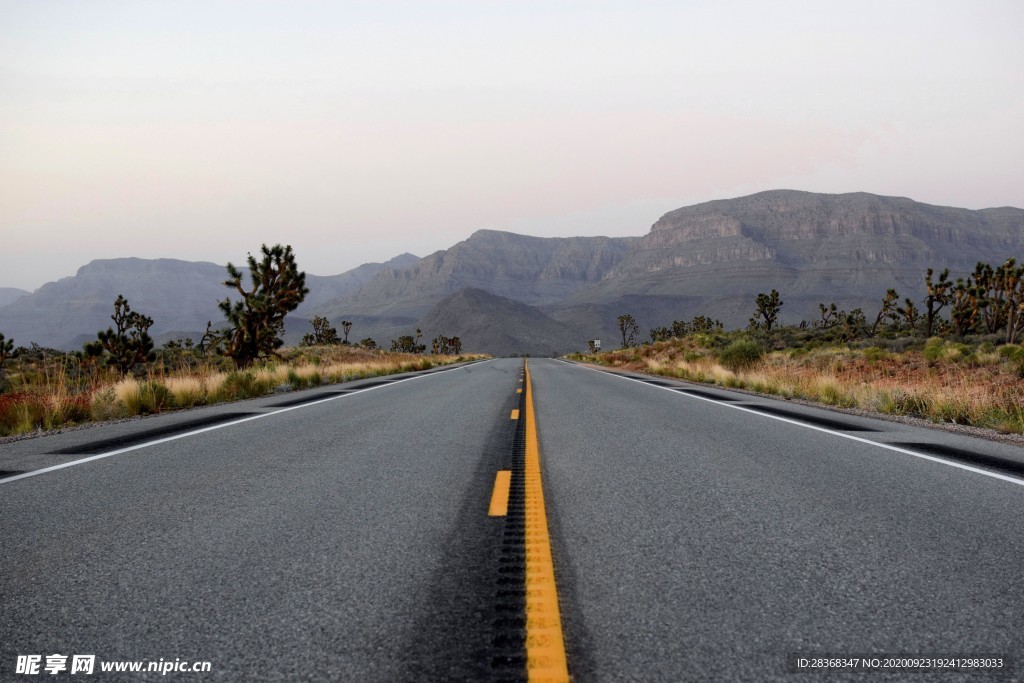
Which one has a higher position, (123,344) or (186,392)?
(123,344)

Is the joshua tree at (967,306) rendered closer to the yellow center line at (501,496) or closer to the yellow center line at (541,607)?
the yellow center line at (501,496)

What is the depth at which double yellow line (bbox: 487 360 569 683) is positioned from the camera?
2309mm

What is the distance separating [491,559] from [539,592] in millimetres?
563

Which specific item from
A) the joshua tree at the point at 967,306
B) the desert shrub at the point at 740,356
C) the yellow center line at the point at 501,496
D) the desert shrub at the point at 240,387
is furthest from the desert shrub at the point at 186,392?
the joshua tree at the point at 967,306

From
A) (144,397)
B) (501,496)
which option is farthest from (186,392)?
(501,496)

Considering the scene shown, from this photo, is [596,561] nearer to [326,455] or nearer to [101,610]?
[101,610]

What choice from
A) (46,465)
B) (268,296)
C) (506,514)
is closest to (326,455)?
(46,465)

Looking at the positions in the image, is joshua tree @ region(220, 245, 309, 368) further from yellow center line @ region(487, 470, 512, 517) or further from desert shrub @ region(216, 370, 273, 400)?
yellow center line @ region(487, 470, 512, 517)

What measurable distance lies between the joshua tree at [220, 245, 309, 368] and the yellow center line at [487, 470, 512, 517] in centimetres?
2637

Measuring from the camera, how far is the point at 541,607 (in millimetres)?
2842

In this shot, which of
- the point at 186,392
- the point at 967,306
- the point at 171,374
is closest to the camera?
the point at 186,392

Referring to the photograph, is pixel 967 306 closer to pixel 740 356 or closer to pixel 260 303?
pixel 740 356

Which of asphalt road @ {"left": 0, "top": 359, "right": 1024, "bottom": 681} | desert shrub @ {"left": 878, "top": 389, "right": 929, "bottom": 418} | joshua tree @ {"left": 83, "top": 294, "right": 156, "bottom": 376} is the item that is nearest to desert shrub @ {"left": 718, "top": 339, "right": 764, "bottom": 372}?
desert shrub @ {"left": 878, "top": 389, "right": 929, "bottom": 418}

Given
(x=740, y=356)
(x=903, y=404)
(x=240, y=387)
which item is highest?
(x=240, y=387)
